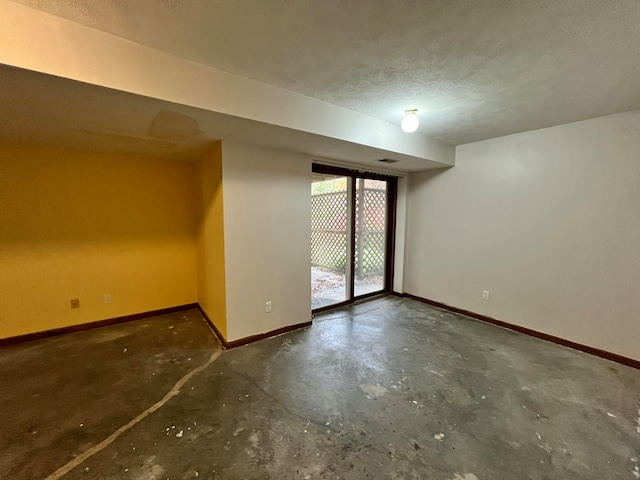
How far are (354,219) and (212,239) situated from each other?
6.27ft

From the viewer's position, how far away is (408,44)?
1.45m

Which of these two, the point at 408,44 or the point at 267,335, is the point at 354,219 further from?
the point at 408,44

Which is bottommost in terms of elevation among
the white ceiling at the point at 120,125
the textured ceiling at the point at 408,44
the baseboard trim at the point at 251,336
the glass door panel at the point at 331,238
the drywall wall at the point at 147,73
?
the baseboard trim at the point at 251,336

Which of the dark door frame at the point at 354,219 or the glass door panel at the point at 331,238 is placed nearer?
the dark door frame at the point at 354,219

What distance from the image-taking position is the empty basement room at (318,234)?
136 cm

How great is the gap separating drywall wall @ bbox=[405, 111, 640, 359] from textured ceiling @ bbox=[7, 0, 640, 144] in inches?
22.6

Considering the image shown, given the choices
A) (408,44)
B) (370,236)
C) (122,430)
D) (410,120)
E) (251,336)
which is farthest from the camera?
(370,236)

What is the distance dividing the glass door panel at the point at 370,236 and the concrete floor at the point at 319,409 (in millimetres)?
1415

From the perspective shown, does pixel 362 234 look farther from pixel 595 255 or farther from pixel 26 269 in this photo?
pixel 26 269

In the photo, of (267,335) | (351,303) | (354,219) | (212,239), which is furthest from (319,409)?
(354,219)

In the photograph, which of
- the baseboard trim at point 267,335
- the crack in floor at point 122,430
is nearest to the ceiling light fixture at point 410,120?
the baseboard trim at point 267,335

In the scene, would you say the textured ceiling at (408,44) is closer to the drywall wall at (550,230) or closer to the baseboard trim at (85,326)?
the drywall wall at (550,230)

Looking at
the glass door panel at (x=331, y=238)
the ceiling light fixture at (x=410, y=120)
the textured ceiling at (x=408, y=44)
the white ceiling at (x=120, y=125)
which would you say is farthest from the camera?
the glass door panel at (x=331, y=238)

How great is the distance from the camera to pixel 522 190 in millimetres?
2941
